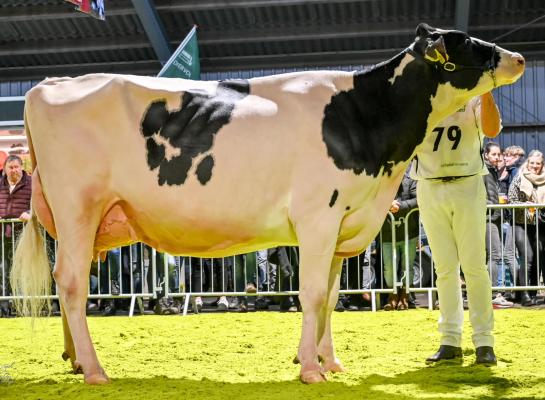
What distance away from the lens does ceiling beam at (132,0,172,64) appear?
55.9 ft

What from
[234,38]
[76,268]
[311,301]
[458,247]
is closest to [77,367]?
[76,268]

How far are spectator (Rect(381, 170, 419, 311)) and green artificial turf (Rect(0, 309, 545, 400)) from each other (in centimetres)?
101

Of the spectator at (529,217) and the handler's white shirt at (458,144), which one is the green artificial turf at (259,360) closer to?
the handler's white shirt at (458,144)

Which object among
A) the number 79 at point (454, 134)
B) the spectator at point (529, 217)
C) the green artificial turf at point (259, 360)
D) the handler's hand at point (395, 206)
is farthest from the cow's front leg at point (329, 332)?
the spectator at point (529, 217)

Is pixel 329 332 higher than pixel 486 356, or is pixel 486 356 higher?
pixel 329 332

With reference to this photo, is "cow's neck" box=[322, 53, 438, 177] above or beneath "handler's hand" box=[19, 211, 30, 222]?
above

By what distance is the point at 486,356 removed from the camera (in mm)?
6094

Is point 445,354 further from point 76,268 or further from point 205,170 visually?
point 76,268

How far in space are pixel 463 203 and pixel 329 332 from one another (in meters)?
1.40

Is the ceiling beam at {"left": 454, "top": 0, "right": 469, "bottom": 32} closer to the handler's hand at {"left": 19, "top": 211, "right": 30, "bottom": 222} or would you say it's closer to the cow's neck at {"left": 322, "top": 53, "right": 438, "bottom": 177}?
the handler's hand at {"left": 19, "top": 211, "right": 30, "bottom": 222}

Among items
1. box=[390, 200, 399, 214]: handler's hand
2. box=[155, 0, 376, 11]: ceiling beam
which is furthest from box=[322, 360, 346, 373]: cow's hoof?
box=[155, 0, 376, 11]: ceiling beam

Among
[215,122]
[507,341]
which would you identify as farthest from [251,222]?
[507,341]

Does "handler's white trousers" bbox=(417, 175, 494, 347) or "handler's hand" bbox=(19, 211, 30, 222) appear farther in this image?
"handler's hand" bbox=(19, 211, 30, 222)

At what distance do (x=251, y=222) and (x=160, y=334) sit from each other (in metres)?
3.19
